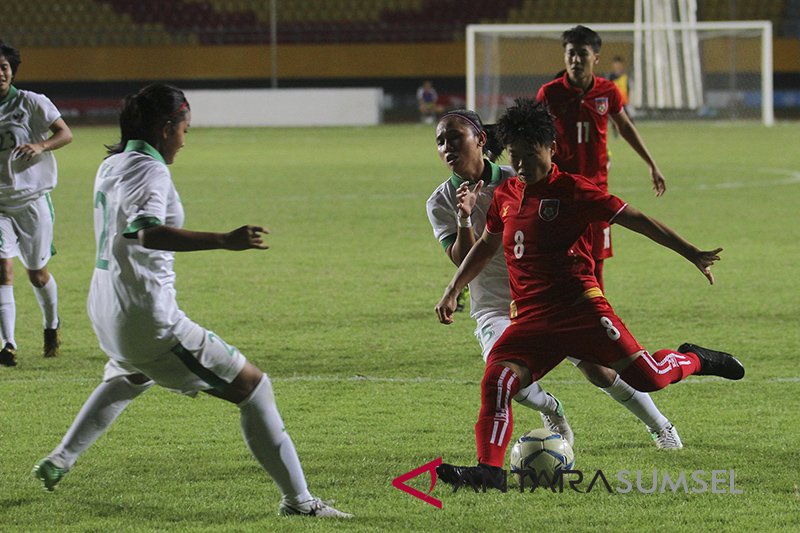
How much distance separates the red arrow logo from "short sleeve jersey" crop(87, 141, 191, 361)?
3.68ft

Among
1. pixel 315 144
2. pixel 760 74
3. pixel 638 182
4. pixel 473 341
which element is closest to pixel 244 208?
pixel 638 182

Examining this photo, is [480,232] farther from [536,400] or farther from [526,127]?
[526,127]

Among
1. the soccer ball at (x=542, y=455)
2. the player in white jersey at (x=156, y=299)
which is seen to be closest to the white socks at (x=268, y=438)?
the player in white jersey at (x=156, y=299)

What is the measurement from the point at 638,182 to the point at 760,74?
15154 mm

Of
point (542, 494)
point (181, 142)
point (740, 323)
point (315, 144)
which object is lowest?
point (315, 144)

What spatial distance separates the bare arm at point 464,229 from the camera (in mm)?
4781

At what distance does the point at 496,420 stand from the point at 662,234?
0.91 metres

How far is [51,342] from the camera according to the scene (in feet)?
24.1

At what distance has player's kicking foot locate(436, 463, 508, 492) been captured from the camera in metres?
4.28

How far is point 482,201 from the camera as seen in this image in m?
5.24

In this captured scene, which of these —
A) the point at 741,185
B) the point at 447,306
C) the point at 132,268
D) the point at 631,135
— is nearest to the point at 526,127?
the point at 447,306

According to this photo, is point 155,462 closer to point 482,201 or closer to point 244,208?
point 482,201

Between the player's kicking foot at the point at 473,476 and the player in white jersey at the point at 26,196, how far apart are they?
371 centimetres

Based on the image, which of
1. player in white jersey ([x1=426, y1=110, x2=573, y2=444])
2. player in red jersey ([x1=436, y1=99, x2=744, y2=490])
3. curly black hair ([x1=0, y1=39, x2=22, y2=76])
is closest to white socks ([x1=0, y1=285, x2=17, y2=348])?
curly black hair ([x1=0, y1=39, x2=22, y2=76])
